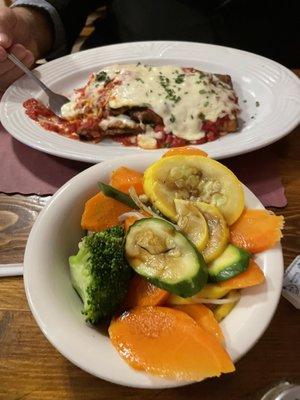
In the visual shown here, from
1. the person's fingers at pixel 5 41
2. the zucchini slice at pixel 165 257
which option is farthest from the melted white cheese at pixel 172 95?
the zucchini slice at pixel 165 257

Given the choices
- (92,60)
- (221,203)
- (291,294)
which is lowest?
(291,294)

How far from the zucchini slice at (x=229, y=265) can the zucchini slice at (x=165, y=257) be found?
30 mm

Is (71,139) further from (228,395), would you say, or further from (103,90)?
(228,395)

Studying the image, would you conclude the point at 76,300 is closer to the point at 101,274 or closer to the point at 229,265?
the point at 101,274

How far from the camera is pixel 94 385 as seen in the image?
785 mm

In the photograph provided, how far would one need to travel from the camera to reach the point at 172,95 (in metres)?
1.39

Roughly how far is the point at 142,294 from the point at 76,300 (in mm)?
119

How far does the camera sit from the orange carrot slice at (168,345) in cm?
62

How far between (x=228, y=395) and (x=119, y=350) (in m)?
0.24

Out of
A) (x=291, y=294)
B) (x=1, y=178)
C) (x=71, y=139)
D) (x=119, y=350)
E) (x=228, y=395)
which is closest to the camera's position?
(x=119, y=350)

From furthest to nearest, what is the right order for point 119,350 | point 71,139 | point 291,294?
1. point 71,139
2. point 291,294
3. point 119,350

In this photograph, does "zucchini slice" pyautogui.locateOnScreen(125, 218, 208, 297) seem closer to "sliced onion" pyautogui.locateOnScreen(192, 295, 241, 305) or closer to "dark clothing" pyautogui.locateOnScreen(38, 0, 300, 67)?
"sliced onion" pyautogui.locateOnScreen(192, 295, 241, 305)

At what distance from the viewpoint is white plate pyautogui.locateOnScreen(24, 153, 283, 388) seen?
0.65 meters

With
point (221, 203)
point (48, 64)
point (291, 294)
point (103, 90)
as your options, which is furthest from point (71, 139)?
point (291, 294)
